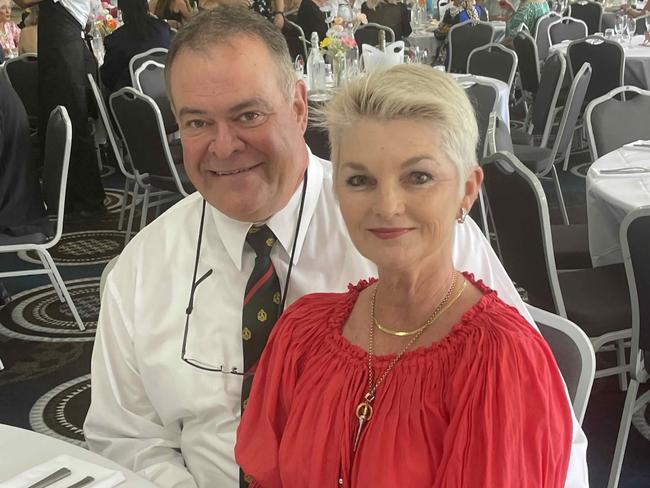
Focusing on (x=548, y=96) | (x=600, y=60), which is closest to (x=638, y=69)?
(x=600, y=60)

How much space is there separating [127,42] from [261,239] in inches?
182

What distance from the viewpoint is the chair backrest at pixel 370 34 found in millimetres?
7820

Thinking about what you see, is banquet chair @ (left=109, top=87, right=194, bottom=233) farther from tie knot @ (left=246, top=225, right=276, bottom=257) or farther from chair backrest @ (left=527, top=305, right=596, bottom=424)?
chair backrest @ (left=527, top=305, right=596, bottom=424)

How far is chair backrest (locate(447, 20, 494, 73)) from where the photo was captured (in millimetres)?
7340

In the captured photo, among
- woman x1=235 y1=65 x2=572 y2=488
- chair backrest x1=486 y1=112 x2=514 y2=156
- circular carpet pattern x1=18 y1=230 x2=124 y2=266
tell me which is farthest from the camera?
circular carpet pattern x1=18 y1=230 x2=124 y2=266

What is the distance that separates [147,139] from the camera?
416cm

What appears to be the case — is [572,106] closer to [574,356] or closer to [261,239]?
[574,356]

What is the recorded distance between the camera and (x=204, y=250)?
1.53m

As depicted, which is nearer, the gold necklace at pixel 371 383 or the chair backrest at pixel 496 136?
the gold necklace at pixel 371 383

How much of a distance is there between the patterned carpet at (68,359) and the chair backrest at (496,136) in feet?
3.09

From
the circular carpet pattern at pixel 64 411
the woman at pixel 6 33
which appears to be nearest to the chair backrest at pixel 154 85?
the circular carpet pattern at pixel 64 411

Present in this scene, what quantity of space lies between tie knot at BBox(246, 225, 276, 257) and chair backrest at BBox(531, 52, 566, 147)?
145 inches

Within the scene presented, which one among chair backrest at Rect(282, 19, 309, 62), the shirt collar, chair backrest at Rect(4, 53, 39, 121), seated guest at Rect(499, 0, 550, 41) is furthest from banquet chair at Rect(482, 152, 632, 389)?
seated guest at Rect(499, 0, 550, 41)

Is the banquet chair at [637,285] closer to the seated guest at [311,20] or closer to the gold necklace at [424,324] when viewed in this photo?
the gold necklace at [424,324]
